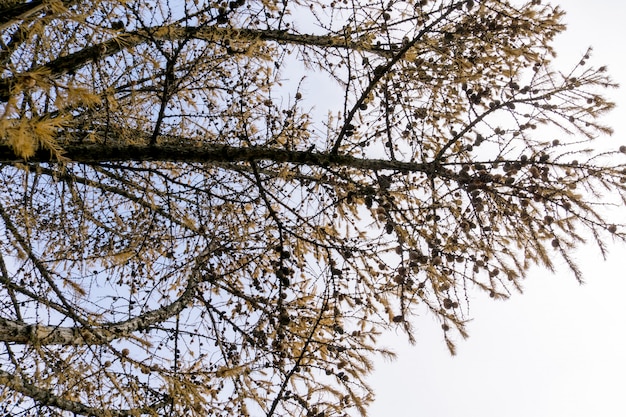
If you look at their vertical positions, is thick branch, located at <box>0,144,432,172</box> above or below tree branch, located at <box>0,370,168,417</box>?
above

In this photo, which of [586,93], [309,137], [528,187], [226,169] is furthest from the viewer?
[309,137]

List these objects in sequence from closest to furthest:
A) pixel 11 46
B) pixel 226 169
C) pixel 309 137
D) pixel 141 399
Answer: pixel 141 399 → pixel 11 46 → pixel 226 169 → pixel 309 137

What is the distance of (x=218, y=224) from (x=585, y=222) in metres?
2.82

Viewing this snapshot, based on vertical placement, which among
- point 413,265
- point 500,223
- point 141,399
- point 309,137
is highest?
point 309,137

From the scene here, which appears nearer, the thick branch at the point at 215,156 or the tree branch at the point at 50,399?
the thick branch at the point at 215,156

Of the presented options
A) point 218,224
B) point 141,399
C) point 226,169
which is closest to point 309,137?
point 226,169

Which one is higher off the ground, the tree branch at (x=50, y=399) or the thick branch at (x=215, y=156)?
the thick branch at (x=215, y=156)

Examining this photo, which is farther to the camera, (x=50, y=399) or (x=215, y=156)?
(x=50, y=399)

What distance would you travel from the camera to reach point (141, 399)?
3699 mm

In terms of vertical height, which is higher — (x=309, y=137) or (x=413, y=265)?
(x=309, y=137)

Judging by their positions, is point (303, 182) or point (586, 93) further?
point (303, 182)

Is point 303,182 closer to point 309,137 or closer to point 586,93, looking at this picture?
point 309,137

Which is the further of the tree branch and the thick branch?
the tree branch

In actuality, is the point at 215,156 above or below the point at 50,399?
above
